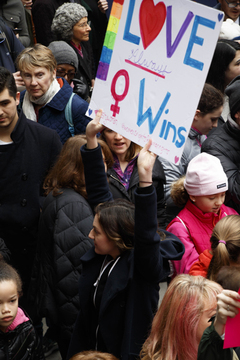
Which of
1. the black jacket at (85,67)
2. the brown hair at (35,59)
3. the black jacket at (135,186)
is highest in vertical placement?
the brown hair at (35,59)

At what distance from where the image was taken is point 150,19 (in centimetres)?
245

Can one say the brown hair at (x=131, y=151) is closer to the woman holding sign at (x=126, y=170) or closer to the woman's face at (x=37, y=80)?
the woman holding sign at (x=126, y=170)

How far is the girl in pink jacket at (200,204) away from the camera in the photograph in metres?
3.20

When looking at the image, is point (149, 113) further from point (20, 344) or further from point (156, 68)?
point (20, 344)

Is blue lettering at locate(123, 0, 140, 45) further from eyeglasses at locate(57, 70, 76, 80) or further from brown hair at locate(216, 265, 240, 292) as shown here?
eyeglasses at locate(57, 70, 76, 80)

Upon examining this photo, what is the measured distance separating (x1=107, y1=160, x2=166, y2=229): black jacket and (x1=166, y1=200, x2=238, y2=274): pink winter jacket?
409 mm

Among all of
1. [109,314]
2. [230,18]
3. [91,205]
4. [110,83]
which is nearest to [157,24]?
[110,83]

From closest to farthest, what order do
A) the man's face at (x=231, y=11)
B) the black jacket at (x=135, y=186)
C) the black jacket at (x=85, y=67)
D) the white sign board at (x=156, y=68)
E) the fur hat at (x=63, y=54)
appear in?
the white sign board at (x=156, y=68), the black jacket at (x=135, y=186), the fur hat at (x=63, y=54), the black jacket at (x=85, y=67), the man's face at (x=231, y=11)

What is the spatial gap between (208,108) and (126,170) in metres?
0.97

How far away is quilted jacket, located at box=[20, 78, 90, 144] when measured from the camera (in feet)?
13.9

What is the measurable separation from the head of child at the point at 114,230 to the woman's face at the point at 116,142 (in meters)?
1.10

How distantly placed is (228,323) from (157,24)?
1.53 m

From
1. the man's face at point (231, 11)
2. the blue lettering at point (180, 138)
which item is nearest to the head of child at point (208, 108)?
the blue lettering at point (180, 138)

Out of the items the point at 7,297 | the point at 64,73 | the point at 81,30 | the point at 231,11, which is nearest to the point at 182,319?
the point at 7,297
